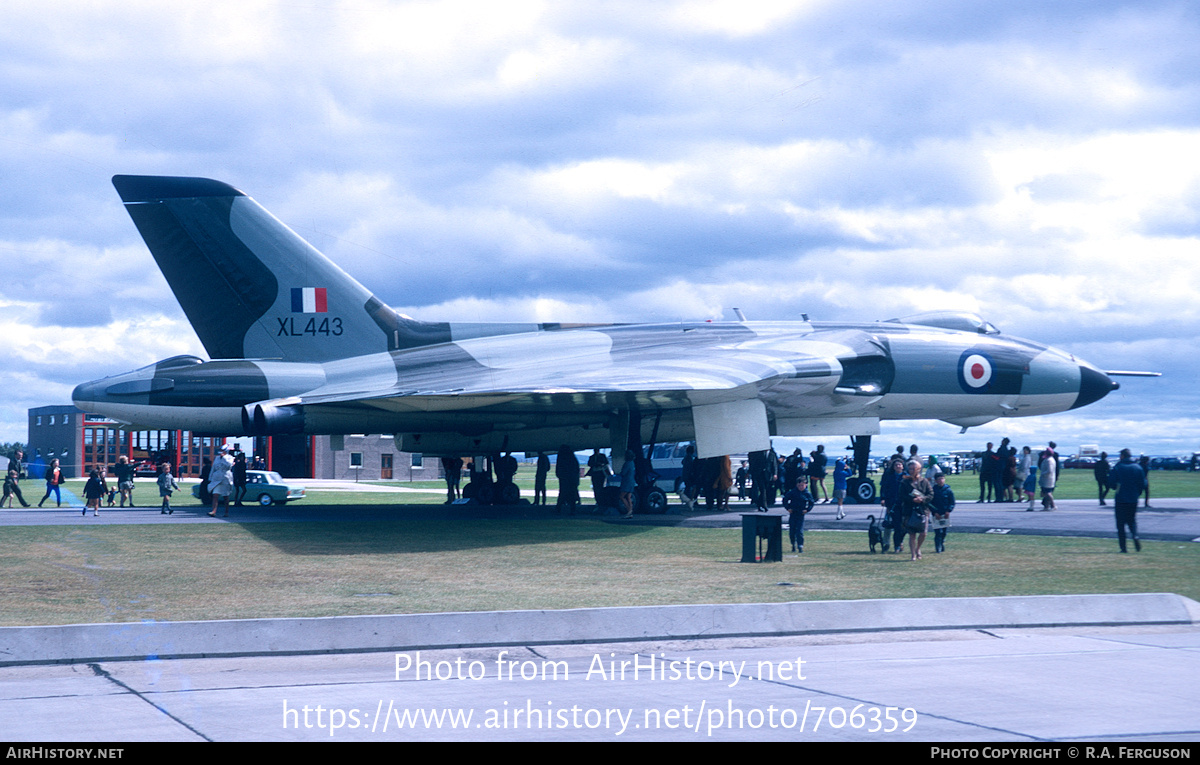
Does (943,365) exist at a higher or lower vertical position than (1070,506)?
higher

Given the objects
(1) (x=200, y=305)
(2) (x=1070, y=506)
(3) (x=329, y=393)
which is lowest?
(2) (x=1070, y=506)

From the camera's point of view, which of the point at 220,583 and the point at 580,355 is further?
the point at 580,355

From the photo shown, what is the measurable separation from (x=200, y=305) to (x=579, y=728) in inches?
784

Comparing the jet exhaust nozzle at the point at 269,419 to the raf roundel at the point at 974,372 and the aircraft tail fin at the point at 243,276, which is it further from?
the raf roundel at the point at 974,372

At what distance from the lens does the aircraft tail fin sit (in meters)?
23.1

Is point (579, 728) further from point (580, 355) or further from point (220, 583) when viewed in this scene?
point (580, 355)

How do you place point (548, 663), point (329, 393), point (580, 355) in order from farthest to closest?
point (580, 355), point (329, 393), point (548, 663)

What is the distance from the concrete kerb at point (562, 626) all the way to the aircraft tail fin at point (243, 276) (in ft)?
51.7

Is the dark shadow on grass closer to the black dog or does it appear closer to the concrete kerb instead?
the black dog

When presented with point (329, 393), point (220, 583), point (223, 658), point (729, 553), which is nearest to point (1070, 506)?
point (729, 553)

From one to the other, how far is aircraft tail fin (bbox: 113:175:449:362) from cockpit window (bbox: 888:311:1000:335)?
13947mm

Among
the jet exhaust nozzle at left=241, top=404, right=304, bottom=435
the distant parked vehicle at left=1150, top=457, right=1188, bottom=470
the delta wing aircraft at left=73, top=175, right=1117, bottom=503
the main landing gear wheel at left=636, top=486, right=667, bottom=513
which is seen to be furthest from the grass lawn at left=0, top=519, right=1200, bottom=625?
the distant parked vehicle at left=1150, top=457, right=1188, bottom=470

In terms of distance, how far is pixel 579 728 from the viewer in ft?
19.9

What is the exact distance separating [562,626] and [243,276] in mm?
16654
